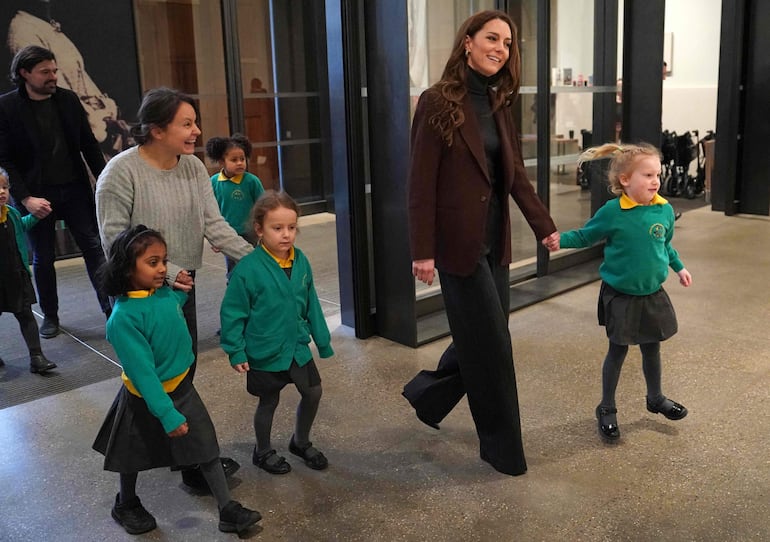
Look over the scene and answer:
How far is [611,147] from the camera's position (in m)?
2.97

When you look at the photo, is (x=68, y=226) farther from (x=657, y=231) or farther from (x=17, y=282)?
(x=657, y=231)

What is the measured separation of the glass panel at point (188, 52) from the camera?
7371 millimetres

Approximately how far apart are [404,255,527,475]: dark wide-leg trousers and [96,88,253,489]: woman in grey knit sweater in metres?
0.81

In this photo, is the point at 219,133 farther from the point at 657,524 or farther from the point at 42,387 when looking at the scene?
the point at 657,524

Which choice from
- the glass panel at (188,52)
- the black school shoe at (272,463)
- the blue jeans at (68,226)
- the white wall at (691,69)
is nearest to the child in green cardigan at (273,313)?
the black school shoe at (272,463)

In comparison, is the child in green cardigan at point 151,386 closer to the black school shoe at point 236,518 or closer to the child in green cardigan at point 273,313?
the black school shoe at point 236,518

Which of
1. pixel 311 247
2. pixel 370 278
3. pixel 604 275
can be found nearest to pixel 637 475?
pixel 604 275

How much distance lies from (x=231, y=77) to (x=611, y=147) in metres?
6.04

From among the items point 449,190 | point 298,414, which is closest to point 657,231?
point 449,190

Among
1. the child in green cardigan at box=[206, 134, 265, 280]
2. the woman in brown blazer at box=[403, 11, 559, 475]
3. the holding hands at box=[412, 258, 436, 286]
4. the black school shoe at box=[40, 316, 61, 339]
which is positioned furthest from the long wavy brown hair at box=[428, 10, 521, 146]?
the black school shoe at box=[40, 316, 61, 339]

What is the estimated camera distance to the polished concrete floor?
2418 millimetres

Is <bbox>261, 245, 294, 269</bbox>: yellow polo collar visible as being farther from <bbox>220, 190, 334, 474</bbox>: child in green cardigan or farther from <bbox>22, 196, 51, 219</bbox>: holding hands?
<bbox>22, 196, 51, 219</bbox>: holding hands

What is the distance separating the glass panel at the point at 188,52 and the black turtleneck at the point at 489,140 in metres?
5.49

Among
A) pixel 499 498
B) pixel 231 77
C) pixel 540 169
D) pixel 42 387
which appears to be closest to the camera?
pixel 499 498
